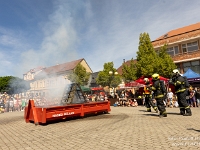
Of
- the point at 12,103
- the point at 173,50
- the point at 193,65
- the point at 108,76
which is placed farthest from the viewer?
the point at 108,76

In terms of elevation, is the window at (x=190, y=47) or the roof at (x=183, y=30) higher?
the roof at (x=183, y=30)

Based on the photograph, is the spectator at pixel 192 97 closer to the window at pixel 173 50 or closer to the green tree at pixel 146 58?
the green tree at pixel 146 58

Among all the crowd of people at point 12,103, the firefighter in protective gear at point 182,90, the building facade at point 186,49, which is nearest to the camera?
the firefighter in protective gear at point 182,90

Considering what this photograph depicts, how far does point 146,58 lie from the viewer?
2484 cm

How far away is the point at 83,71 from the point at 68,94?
2430cm

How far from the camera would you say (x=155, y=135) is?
5027mm

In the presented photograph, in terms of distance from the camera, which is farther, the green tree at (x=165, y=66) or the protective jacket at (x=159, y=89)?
the green tree at (x=165, y=66)

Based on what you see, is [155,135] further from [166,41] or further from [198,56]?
[166,41]

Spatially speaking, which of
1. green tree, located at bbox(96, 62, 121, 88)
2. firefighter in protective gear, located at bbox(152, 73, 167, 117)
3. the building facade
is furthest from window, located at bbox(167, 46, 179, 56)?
firefighter in protective gear, located at bbox(152, 73, 167, 117)

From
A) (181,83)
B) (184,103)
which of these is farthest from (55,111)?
(181,83)

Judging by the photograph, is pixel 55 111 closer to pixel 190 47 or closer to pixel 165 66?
pixel 165 66

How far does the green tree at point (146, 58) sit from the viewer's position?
2420 cm

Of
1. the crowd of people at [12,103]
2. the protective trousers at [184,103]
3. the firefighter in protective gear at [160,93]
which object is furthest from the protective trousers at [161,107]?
the crowd of people at [12,103]

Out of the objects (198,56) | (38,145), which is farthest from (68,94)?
(198,56)
